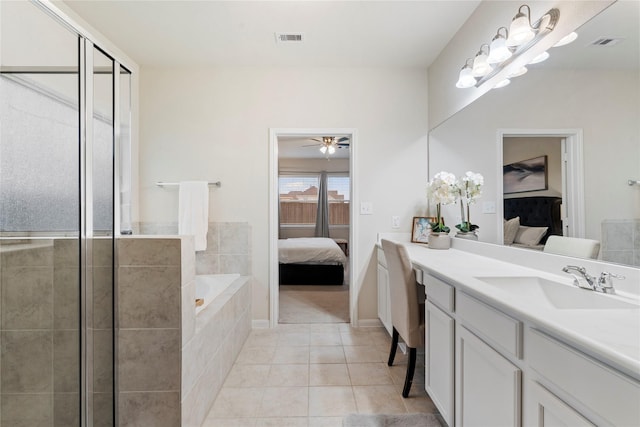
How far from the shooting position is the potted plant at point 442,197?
230 centimetres

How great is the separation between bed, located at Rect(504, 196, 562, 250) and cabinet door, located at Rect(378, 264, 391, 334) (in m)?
0.96

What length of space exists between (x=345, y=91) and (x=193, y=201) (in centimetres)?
176

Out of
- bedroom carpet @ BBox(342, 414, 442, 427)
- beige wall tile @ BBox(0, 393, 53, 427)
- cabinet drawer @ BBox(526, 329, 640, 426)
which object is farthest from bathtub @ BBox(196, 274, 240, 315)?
cabinet drawer @ BBox(526, 329, 640, 426)

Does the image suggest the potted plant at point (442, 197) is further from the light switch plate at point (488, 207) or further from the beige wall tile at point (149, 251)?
the beige wall tile at point (149, 251)

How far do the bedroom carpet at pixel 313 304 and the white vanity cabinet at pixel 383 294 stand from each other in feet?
1.58

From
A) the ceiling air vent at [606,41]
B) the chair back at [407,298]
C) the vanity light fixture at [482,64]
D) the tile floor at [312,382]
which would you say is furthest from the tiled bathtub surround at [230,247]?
the ceiling air vent at [606,41]

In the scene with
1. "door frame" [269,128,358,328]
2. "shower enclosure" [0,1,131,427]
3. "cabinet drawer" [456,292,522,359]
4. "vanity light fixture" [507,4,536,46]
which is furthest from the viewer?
"door frame" [269,128,358,328]

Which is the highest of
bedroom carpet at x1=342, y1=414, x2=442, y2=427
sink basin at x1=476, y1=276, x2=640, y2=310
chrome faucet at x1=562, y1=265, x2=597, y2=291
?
chrome faucet at x1=562, y1=265, x2=597, y2=291

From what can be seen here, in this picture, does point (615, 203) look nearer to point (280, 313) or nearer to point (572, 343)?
point (572, 343)

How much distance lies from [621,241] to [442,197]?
126 cm

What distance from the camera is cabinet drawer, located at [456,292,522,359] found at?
34.9 inches

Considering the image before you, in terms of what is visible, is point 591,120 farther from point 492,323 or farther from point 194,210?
point 194,210

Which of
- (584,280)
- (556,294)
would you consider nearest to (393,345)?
(556,294)

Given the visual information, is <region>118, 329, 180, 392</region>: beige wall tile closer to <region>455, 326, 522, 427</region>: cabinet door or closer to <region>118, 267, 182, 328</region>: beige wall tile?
<region>118, 267, 182, 328</region>: beige wall tile
